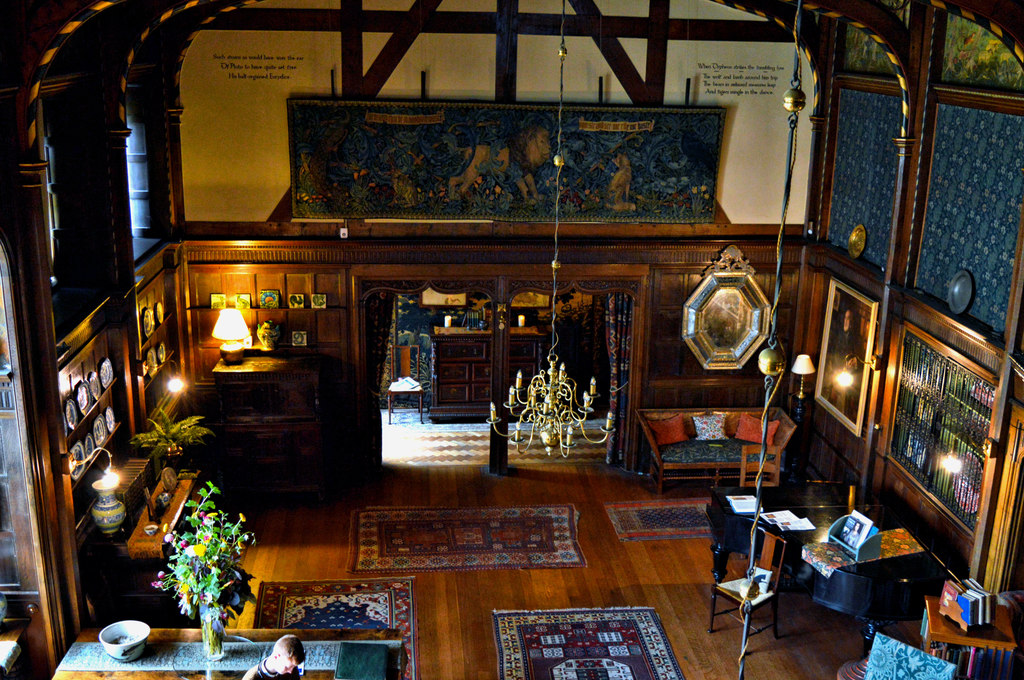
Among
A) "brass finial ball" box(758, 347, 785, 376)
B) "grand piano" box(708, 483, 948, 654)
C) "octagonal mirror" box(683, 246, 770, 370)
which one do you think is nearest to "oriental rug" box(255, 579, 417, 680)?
"grand piano" box(708, 483, 948, 654)

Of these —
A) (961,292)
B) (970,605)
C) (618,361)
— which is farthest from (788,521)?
(618,361)

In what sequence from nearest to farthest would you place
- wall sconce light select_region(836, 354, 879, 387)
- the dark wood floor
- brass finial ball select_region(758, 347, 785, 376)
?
1. brass finial ball select_region(758, 347, 785, 376)
2. the dark wood floor
3. wall sconce light select_region(836, 354, 879, 387)

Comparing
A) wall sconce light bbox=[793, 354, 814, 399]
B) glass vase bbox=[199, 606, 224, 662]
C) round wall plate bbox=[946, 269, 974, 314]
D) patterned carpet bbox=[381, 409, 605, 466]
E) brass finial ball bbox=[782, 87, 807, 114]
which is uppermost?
brass finial ball bbox=[782, 87, 807, 114]

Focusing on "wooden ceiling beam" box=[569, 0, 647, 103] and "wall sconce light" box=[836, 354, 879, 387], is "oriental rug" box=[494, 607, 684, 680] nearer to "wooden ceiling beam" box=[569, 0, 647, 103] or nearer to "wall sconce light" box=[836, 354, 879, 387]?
"wall sconce light" box=[836, 354, 879, 387]

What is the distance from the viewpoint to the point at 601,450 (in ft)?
39.2

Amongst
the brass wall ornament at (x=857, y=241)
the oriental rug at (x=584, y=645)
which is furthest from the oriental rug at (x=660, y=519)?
the brass wall ornament at (x=857, y=241)

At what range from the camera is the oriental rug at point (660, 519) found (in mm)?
9805

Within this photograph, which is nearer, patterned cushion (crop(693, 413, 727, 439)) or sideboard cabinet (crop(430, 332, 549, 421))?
patterned cushion (crop(693, 413, 727, 439))

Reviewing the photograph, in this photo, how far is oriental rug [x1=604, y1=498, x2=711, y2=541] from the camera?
980 centimetres

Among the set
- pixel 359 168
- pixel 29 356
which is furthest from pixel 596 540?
pixel 29 356

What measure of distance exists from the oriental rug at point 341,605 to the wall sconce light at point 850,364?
4.85 metres

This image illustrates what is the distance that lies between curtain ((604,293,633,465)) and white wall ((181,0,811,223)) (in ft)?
6.52

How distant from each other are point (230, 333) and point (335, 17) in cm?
341

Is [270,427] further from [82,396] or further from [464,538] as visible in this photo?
[82,396]
